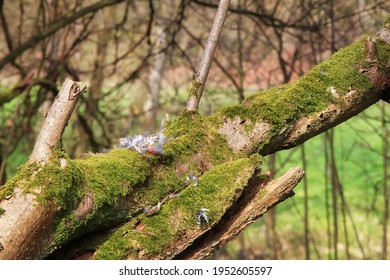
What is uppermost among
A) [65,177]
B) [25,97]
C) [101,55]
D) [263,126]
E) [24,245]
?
[101,55]

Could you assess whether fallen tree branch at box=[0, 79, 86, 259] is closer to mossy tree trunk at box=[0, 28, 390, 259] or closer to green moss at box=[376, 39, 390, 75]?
mossy tree trunk at box=[0, 28, 390, 259]

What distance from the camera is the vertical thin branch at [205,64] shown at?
293 cm

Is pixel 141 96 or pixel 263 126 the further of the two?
pixel 141 96

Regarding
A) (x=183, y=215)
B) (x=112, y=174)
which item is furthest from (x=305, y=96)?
(x=112, y=174)

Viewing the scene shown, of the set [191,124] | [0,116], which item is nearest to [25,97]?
[0,116]

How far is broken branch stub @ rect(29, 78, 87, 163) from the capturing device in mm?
2363

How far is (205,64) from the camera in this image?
3066 millimetres

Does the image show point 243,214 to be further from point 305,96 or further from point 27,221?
point 27,221

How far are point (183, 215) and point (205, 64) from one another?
2.91ft

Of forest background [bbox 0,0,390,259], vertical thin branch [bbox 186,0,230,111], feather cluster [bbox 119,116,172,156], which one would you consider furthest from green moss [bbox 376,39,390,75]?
forest background [bbox 0,0,390,259]

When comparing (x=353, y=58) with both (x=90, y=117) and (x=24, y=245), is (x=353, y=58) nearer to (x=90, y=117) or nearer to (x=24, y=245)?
(x=24, y=245)

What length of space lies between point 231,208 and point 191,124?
0.46 m

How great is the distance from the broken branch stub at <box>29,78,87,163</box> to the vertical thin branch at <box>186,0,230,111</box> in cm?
62

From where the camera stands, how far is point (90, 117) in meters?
6.98
